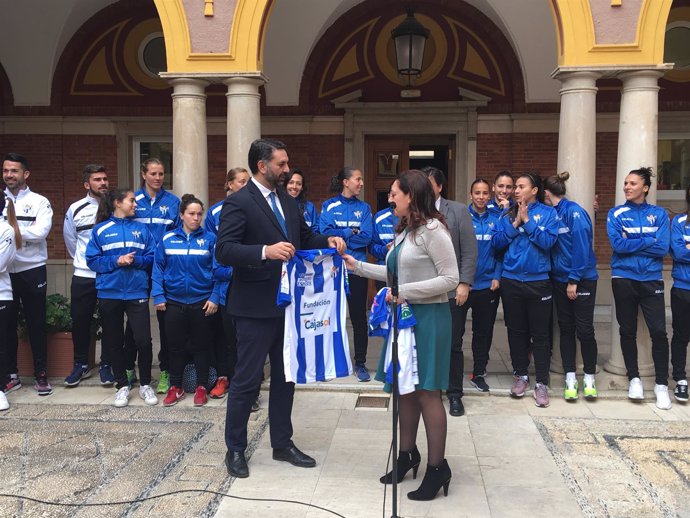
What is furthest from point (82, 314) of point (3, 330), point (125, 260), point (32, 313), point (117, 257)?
point (125, 260)

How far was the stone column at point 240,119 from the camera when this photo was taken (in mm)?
6492

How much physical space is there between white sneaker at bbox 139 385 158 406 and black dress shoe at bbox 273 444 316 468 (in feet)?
5.76

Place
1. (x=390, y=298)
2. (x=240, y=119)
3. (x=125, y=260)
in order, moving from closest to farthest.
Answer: (x=390, y=298) → (x=125, y=260) → (x=240, y=119)

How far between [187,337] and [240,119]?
2.17 meters

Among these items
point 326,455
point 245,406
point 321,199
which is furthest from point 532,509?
point 321,199

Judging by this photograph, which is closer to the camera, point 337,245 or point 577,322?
point 337,245

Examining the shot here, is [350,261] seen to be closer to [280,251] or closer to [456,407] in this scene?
[280,251]

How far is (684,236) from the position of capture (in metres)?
5.65

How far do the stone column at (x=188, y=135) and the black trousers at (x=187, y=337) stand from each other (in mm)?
1403

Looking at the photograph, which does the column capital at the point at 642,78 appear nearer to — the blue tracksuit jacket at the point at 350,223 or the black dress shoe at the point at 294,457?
the blue tracksuit jacket at the point at 350,223

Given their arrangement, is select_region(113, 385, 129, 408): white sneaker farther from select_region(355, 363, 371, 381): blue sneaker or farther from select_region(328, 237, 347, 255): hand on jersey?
select_region(328, 237, 347, 255): hand on jersey

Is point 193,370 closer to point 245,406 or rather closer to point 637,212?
point 245,406

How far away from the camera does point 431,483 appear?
3.92 meters

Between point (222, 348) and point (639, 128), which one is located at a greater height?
point (639, 128)
